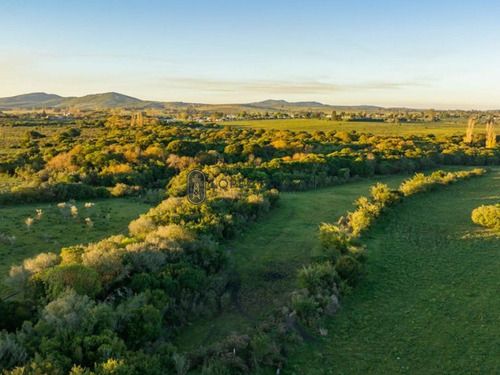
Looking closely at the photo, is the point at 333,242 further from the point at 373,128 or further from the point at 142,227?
the point at 373,128

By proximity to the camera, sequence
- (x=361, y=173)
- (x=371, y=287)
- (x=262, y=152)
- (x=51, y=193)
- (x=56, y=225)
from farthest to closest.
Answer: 1. (x=262, y=152)
2. (x=361, y=173)
3. (x=51, y=193)
4. (x=56, y=225)
5. (x=371, y=287)

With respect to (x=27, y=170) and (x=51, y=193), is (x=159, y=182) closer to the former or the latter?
(x=51, y=193)

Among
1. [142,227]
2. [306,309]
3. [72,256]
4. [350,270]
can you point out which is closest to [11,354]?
[72,256]

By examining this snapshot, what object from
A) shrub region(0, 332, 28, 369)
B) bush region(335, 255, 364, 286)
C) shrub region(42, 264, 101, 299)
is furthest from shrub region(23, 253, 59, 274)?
bush region(335, 255, 364, 286)

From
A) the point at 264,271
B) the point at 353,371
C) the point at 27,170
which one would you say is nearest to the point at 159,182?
the point at 27,170

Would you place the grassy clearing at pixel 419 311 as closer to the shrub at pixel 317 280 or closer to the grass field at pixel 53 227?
the shrub at pixel 317 280
